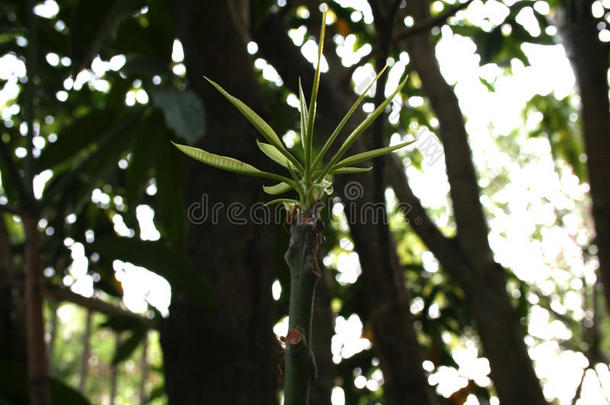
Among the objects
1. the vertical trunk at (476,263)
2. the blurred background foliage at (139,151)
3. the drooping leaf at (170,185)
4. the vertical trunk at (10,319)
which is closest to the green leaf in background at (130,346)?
the blurred background foliage at (139,151)

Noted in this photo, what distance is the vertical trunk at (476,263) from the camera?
1.08 metres

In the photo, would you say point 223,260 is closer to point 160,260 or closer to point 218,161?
point 160,260

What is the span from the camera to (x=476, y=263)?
3.84ft

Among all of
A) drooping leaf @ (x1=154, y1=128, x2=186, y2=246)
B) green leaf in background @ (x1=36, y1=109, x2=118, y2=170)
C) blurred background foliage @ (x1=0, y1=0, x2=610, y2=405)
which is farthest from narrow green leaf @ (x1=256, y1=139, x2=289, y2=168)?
green leaf in background @ (x1=36, y1=109, x2=118, y2=170)

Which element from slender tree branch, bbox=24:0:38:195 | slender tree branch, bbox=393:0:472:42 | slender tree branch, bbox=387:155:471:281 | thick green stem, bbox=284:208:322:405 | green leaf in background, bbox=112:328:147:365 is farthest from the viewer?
green leaf in background, bbox=112:328:147:365

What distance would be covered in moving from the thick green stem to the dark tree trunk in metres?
0.48

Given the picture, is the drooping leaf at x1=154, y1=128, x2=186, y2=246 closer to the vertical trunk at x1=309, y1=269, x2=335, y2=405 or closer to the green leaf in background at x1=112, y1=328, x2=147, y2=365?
the vertical trunk at x1=309, y1=269, x2=335, y2=405

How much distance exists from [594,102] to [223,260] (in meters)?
1.02

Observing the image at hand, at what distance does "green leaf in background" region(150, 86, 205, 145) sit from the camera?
2.26ft

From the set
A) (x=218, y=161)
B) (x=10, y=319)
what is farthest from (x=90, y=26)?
(x=218, y=161)

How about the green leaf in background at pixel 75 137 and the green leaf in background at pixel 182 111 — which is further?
the green leaf in background at pixel 75 137

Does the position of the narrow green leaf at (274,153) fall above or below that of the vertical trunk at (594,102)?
below

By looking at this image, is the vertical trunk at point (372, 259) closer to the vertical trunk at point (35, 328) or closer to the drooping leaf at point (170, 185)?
the drooping leaf at point (170, 185)

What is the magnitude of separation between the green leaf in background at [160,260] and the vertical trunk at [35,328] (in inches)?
3.9
